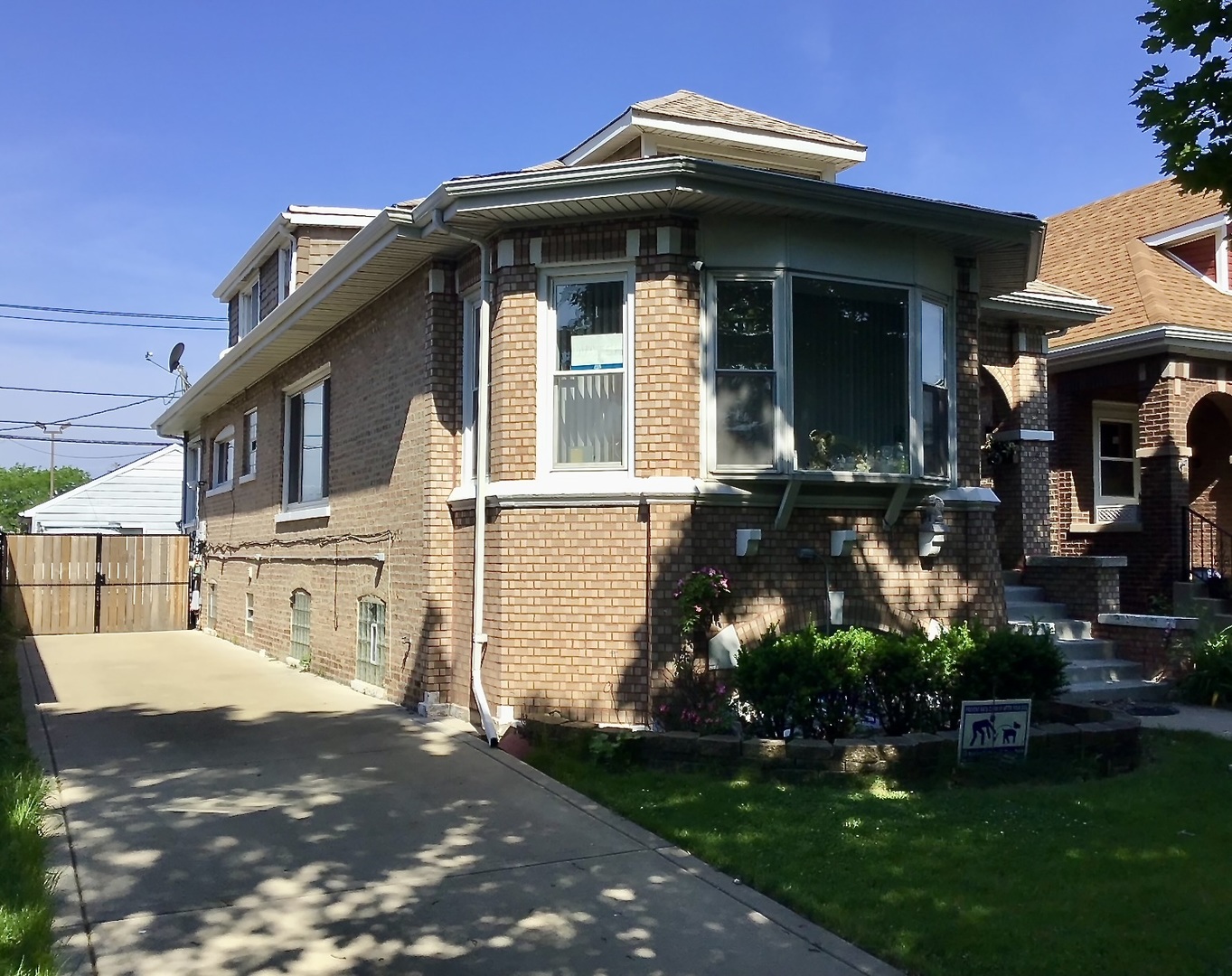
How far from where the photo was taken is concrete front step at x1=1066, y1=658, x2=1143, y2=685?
10852mm

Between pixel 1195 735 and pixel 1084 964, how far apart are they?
207 inches

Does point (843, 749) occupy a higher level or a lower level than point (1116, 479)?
lower

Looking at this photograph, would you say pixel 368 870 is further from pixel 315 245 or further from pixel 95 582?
pixel 95 582

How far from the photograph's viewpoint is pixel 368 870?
5598mm

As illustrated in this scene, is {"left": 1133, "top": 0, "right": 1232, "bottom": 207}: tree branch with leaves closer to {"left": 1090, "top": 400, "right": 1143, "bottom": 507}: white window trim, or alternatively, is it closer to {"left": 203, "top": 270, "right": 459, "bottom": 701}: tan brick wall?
{"left": 203, "top": 270, "right": 459, "bottom": 701}: tan brick wall

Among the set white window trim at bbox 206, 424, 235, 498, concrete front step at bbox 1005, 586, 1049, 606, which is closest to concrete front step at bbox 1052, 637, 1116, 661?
concrete front step at bbox 1005, 586, 1049, 606

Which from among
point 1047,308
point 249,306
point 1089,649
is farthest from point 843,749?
point 249,306

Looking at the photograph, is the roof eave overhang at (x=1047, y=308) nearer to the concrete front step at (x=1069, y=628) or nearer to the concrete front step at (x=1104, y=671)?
the concrete front step at (x=1069, y=628)

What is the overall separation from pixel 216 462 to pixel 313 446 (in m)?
7.23

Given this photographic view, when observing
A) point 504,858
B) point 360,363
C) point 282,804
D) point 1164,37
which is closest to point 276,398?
point 360,363

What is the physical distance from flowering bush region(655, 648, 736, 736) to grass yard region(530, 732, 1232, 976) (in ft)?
2.80

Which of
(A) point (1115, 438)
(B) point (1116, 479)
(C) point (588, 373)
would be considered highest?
(A) point (1115, 438)

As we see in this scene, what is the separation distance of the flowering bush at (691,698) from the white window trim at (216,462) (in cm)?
1190

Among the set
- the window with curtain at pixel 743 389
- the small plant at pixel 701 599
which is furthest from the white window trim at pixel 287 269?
the small plant at pixel 701 599
